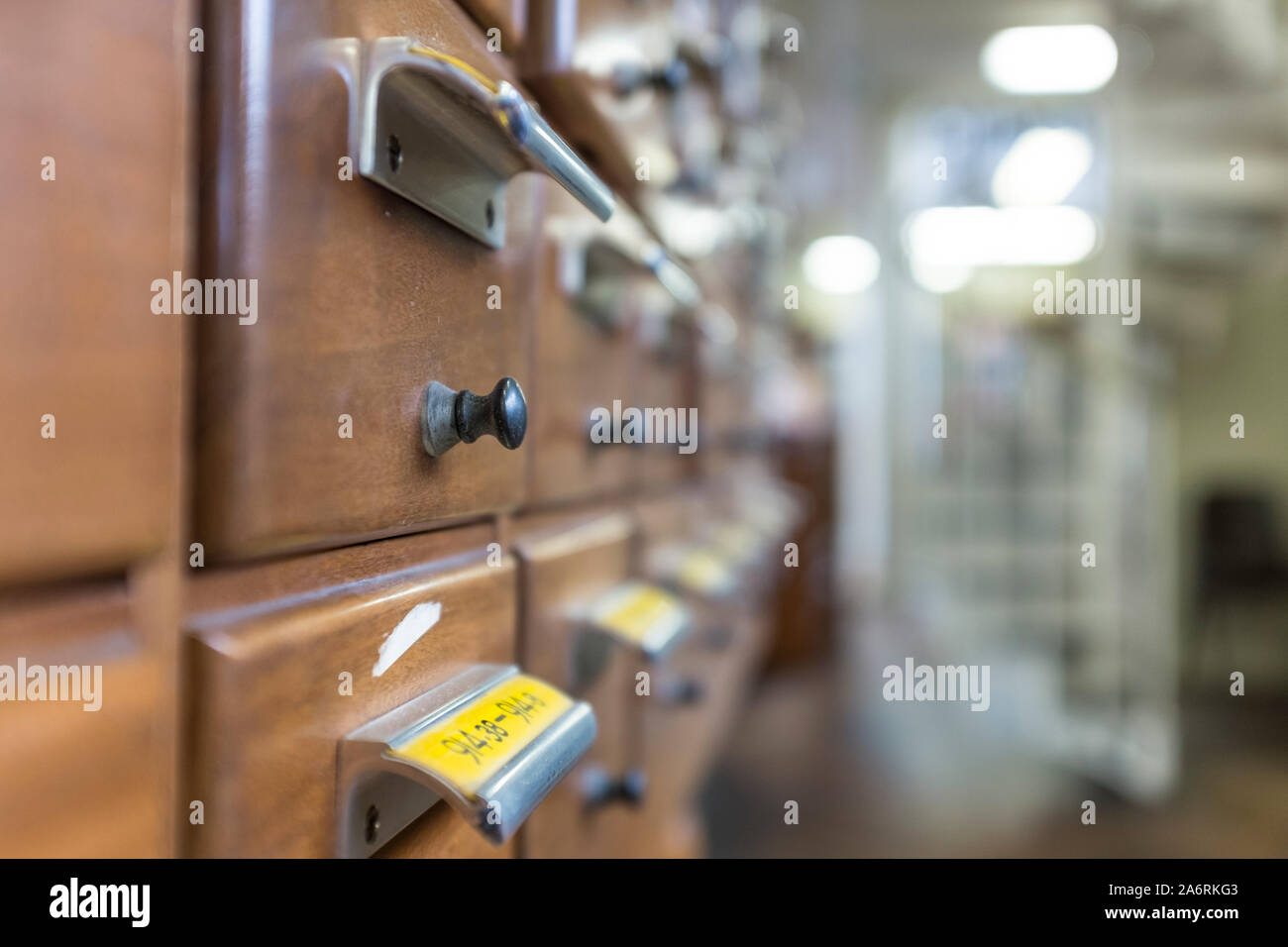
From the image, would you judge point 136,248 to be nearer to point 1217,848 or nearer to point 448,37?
point 448,37

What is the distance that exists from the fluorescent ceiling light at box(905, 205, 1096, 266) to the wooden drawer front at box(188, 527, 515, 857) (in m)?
3.59

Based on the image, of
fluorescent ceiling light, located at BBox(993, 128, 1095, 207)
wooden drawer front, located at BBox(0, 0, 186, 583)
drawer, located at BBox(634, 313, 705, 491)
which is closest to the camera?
wooden drawer front, located at BBox(0, 0, 186, 583)

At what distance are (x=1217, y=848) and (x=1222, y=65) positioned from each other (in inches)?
64.3

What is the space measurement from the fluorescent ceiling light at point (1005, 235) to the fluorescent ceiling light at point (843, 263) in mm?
274

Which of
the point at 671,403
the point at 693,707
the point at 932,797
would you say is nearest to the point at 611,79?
the point at 671,403

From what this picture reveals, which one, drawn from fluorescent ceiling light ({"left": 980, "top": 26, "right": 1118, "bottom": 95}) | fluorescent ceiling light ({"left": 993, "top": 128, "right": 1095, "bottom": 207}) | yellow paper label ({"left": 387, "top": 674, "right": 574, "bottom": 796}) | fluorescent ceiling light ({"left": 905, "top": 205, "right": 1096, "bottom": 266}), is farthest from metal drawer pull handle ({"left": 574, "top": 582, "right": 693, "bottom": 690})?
fluorescent ceiling light ({"left": 905, "top": 205, "right": 1096, "bottom": 266})

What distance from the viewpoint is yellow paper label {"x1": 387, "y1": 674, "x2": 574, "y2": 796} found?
227 millimetres

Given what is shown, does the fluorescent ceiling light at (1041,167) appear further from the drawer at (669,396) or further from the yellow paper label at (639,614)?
the yellow paper label at (639,614)

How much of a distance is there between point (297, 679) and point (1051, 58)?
320 cm

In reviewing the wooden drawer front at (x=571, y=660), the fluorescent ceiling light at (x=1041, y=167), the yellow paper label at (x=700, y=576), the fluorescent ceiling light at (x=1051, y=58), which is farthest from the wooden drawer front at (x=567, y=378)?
the fluorescent ceiling light at (x=1041, y=167)

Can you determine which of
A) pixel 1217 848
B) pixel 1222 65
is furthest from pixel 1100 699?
pixel 1222 65

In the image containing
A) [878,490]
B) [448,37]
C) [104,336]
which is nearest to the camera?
[104,336]

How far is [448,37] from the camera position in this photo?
283mm

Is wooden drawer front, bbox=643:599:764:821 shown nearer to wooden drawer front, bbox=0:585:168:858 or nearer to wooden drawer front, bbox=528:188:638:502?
wooden drawer front, bbox=528:188:638:502
